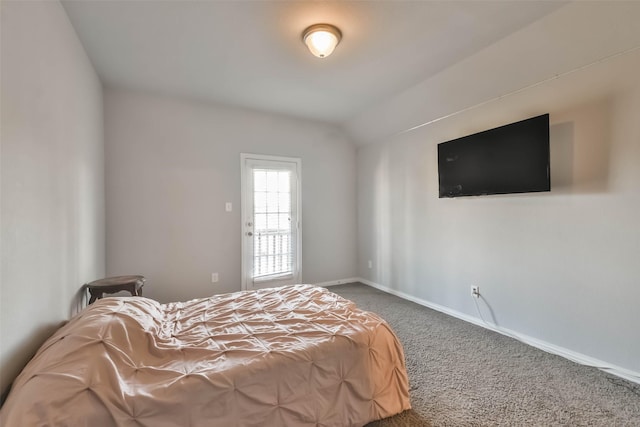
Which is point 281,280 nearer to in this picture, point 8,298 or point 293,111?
point 293,111

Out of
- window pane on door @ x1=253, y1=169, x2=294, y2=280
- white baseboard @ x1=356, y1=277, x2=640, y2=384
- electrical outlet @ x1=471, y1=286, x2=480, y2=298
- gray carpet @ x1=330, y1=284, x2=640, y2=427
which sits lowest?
gray carpet @ x1=330, y1=284, x2=640, y2=427

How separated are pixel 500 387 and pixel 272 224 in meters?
3.17

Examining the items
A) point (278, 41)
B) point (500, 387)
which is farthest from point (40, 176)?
point (500, 387)

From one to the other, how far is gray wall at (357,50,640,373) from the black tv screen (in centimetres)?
18

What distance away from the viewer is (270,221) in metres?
4.18

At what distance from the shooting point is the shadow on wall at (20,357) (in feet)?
3.87

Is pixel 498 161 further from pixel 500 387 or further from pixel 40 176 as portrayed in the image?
pixel 40 176

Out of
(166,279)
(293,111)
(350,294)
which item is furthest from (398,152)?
(166,279)

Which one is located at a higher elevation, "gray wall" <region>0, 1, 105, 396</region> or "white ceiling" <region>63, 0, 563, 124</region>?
"white ceiling" <region>63, 0, 563, 124</region>

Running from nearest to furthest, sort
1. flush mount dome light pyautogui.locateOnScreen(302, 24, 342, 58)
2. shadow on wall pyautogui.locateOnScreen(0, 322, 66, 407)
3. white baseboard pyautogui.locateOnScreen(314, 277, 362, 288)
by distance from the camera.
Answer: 1. shadow on wall pyautogui.locateOnScreen(0, 322, 66, 407)
2. flush mount dome light pyautogui.locateOnScreen(302, 24, 342, 58)
3. white baseboard pyautogui.locateOnScreen(314, 277, 362, 288)

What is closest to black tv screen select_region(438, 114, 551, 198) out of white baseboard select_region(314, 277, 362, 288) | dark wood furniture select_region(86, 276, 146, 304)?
white baseboard select_region(314, 277, 362, 288)

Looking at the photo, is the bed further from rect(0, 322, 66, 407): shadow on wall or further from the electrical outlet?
the electrical outlet

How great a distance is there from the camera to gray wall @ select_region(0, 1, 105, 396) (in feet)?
4.09

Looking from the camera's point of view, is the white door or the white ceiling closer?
the white ceiling
